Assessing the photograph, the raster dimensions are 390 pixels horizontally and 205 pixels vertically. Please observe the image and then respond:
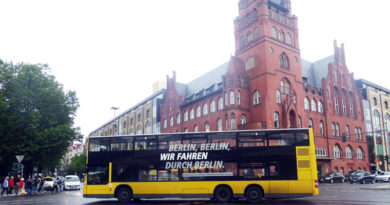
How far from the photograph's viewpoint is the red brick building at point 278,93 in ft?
154

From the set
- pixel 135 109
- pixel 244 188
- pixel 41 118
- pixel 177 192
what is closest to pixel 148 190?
pixel 177 192

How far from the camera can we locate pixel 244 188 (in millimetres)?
17891

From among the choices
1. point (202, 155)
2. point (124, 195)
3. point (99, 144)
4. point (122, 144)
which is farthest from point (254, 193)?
point (99, 144)

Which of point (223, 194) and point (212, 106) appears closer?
point (223, 194)

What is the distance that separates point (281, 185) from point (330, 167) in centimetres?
3770

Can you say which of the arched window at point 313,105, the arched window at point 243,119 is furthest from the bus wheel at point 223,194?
the arched window at point 313,105

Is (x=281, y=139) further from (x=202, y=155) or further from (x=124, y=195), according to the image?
(x=124, y=195)

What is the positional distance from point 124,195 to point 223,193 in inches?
219

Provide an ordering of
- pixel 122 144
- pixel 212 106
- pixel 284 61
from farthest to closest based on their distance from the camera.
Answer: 1. pixel 212 106
2. pixel 284 61
3. pixel 122 144

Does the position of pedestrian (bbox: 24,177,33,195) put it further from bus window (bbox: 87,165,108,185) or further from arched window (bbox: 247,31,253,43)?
arched window (bbox: 247,31,253,43)

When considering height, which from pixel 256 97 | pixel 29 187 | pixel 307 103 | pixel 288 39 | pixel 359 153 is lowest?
pixel 29 187

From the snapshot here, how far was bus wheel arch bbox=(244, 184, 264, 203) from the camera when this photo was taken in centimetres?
1775

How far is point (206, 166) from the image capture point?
59.7 feet

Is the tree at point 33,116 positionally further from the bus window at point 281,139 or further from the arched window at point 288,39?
the arched window at point 288,39
